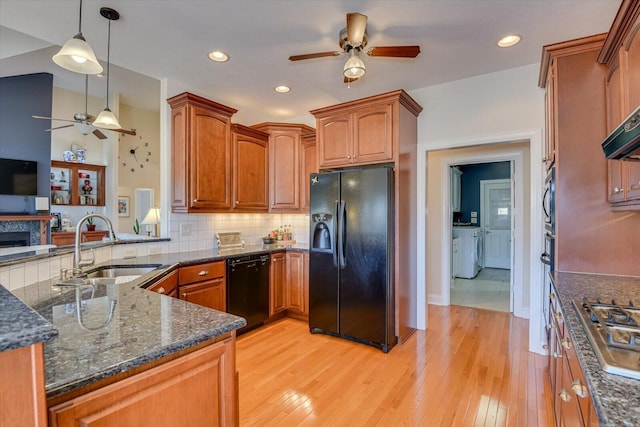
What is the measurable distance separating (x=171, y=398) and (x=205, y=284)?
1.99m

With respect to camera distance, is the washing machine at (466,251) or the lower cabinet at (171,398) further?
the washing machine at (466,251)

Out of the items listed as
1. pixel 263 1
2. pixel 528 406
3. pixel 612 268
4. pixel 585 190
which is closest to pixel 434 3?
pixel 263 1

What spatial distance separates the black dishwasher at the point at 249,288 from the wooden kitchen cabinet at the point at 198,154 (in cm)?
69

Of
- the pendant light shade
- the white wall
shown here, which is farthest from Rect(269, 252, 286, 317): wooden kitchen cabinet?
the pendant light shade

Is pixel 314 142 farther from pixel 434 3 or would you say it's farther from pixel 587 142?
pixel 587 142

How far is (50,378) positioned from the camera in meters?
0.75

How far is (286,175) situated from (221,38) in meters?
Result: 1.83

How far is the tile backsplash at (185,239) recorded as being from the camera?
1.71 metres

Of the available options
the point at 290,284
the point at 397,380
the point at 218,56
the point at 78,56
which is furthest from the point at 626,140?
the point at 290,284

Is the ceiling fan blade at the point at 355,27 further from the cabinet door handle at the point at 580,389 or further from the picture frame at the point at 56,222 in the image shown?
the picture frame at the point at 56,222

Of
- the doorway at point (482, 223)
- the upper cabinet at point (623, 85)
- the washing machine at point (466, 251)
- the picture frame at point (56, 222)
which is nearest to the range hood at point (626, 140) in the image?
the upper cabinet at point (623, 85)

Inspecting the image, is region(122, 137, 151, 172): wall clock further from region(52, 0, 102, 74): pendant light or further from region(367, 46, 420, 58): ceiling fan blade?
region(367, 46, 420, 58): ceiling fan blade

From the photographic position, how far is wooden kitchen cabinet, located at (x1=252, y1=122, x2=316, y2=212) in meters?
4.04

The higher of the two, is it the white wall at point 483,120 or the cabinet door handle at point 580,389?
the white wall at point 483,120
